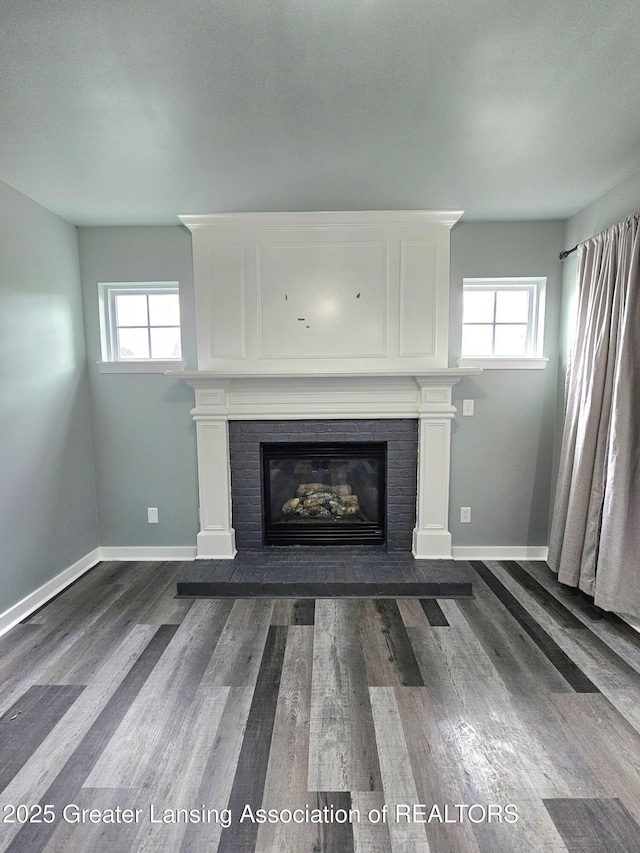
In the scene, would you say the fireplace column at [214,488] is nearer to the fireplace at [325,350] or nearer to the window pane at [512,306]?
the fireplace at [325,350]

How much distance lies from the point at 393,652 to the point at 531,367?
2.23 m

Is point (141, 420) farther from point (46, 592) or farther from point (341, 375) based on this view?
point (341, 375)

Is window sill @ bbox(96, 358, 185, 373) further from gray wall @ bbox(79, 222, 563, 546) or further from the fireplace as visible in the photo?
the fireplace

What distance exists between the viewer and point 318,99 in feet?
5.17

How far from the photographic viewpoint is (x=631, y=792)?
1.31m

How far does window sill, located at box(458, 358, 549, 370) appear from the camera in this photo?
115 inches

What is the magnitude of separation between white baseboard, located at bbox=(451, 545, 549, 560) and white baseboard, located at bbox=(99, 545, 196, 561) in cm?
216

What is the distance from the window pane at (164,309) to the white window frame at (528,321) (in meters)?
2.23

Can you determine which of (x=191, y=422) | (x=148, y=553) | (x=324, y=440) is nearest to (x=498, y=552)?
(x=324, y=440)

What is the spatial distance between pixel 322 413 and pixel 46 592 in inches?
87.4

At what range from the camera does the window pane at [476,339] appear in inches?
118

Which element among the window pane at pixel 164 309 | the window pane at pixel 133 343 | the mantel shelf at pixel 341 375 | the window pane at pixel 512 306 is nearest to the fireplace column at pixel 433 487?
the mantel shelf at pixel 341 375

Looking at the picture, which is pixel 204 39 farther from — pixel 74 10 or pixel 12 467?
pixel 12 467

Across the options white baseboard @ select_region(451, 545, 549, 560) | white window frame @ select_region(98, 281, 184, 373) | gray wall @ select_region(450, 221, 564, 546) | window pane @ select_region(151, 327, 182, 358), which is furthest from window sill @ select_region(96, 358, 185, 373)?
white baseboard @ select_region(451, 545, 549, 560)
